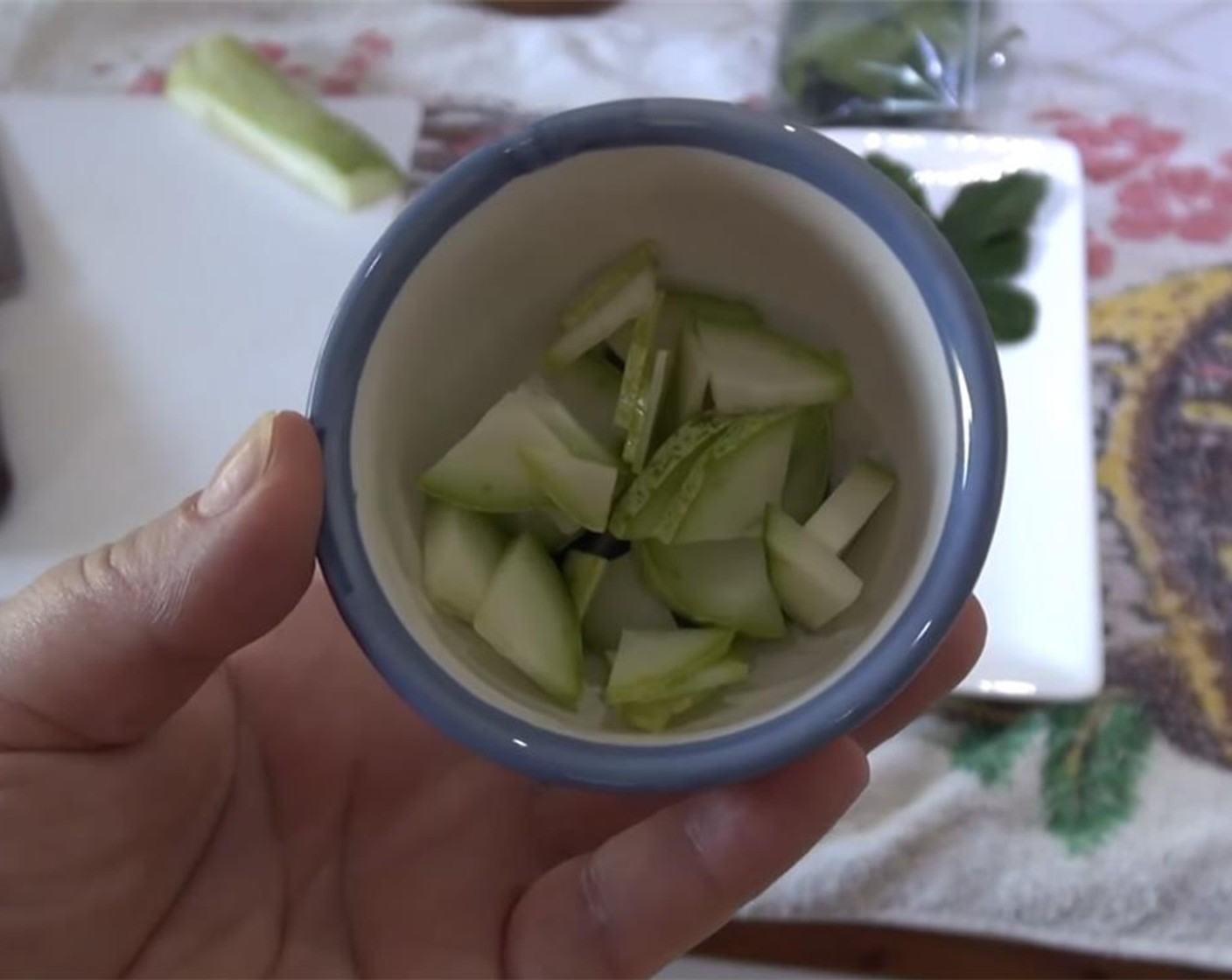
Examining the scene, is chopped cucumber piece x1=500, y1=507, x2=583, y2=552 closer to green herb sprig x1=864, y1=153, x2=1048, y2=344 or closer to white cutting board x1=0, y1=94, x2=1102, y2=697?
white cutting board x1=0, y1=94, x2=1102, y2=697

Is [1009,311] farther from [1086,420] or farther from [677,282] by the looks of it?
[677,282]

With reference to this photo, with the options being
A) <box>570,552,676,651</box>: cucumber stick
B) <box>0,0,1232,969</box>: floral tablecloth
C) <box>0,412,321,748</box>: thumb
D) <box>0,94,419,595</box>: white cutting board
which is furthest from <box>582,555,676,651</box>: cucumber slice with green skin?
<box>0,94,419,595</box>: white cutting board

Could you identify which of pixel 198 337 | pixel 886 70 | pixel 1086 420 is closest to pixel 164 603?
pixel 198 337

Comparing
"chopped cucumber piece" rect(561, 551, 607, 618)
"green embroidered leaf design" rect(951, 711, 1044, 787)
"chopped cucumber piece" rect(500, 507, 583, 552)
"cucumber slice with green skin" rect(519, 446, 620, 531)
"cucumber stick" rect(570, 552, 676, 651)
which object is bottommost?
"green embroidered leaf design" rect(951, 711, 1044, 787)

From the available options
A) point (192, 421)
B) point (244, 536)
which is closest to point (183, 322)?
point (192, 421)

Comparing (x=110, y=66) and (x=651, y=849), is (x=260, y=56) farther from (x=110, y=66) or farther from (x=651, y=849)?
(x=651, y=849)
